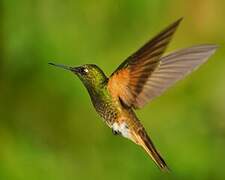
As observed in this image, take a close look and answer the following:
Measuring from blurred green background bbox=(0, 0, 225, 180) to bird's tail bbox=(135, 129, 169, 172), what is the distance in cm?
142

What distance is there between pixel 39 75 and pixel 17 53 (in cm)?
14

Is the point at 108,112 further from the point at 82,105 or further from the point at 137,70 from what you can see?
the point at 82,105

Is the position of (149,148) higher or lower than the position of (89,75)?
lower

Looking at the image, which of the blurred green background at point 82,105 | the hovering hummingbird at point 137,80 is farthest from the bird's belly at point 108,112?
the blurred green background at point 82,105

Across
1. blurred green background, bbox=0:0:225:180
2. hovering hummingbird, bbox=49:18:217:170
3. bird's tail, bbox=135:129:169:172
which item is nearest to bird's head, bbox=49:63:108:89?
hovering hummingbird, bbox=49:18:217:170

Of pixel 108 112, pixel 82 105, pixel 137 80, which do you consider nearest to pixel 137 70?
pixel 137 80

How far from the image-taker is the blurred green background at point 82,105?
3.01 m

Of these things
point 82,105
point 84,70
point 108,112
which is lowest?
point 82,105

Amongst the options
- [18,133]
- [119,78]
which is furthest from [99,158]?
[119,78]

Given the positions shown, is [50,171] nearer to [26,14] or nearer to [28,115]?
[28,115]

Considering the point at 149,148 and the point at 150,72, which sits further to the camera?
the point at 149,148

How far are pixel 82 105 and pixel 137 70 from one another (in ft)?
5.65

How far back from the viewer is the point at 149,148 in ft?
4.86

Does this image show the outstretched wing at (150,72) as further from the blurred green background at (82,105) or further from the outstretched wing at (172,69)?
the blurred green background at (82,105)
